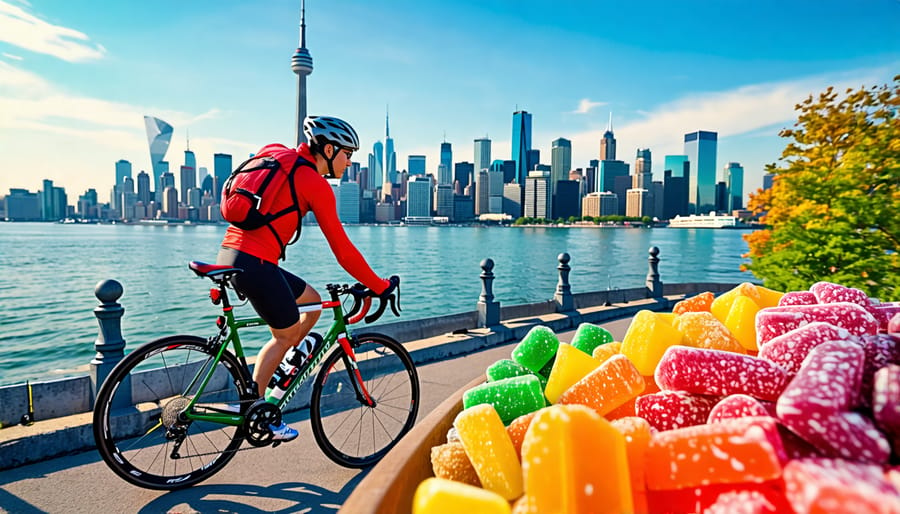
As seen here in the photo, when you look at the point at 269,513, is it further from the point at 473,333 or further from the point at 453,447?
the point at 473,333

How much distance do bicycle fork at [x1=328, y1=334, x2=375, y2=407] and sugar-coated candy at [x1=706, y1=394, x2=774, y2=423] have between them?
287cm

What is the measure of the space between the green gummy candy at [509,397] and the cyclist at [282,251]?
5.85ft

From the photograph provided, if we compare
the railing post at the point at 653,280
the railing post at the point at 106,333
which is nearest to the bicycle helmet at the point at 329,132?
the railing post at the point at 106,333

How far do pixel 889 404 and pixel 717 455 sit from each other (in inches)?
10.5

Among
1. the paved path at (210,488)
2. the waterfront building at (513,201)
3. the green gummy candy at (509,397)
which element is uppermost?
the waterfront building at (513,201)

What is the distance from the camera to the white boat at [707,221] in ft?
411

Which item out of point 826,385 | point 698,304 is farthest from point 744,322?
point 826,385

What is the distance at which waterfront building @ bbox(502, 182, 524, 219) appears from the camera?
153637mm

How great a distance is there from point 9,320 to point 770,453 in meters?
28.3

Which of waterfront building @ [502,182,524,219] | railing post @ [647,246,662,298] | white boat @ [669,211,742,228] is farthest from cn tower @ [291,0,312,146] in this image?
railing post @ [647,246,662,298]

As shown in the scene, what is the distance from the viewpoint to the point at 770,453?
85 centimetres

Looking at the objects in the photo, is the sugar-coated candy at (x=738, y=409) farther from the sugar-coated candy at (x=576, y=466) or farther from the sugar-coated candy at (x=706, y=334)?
the sugar-coated candy at (x=706, y=334)

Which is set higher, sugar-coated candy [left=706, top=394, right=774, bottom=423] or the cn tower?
the cn tower

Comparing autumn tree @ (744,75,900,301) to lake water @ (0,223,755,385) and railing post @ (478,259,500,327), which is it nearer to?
railing post @ (478,259,500,327)
